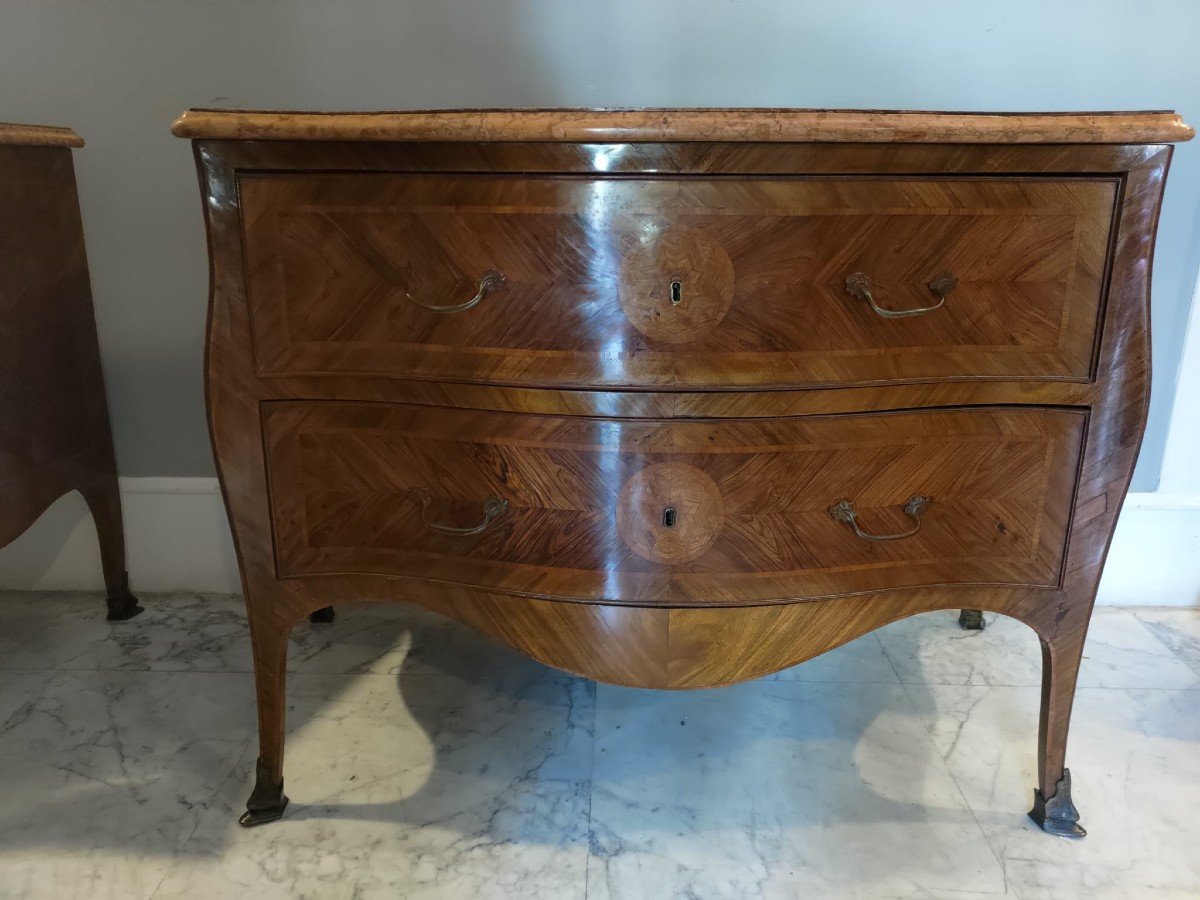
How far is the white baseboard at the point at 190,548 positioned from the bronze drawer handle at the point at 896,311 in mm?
1031

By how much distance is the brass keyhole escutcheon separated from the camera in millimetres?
913

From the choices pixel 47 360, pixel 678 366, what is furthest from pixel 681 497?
pixel 47 360

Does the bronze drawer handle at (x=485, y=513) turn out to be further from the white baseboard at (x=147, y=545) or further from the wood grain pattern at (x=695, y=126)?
the white baseboard at (x=147, y=545)

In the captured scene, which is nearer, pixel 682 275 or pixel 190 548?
pixel 682 275

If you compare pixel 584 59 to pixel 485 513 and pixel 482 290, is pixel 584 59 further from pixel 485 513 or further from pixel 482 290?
pixel 485 513

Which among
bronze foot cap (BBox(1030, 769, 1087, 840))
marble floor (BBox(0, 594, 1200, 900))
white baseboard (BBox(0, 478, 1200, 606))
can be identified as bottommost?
marble floor (BBox(0, 594, 1200, 900))

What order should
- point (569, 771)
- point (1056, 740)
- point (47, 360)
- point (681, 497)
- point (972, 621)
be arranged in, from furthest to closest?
point (972, 621)
point (47, 360)
point (569, 771)
point (1056, 740)
point (681, 497)

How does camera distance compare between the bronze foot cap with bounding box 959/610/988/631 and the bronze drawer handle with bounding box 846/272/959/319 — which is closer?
the bronze drawer handle with bounding box 846/272/959/319

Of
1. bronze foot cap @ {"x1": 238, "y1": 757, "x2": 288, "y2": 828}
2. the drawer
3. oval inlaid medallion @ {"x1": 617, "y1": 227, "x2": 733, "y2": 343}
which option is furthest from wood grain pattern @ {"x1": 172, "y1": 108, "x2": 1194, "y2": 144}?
bronze foot cap @ {"x1": 238, "y1": 757, "x2": 288, "y2": 828}

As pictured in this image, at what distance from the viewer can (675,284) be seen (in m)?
0.91

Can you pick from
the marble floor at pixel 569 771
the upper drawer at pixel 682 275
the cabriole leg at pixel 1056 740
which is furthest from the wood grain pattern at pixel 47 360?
the cabriole leg at pixel 1056 740

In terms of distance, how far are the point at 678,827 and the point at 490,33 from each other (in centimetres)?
129

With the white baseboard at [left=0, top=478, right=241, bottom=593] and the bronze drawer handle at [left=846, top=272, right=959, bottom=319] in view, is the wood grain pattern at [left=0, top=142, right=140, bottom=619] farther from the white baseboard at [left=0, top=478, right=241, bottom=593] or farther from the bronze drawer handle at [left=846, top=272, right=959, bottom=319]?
the bronze drawer handle at [left=846, top=272, right=959, bottom=319]

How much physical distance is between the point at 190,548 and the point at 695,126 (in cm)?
139
